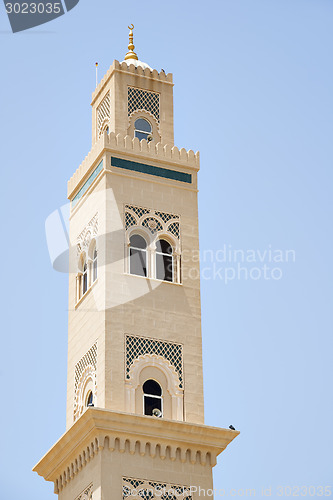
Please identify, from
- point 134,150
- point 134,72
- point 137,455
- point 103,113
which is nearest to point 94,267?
point 134,150

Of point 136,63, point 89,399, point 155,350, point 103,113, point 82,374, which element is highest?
point 136,63

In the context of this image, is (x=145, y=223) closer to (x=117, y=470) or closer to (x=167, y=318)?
(x=167, y=318)

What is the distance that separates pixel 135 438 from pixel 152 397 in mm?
1459

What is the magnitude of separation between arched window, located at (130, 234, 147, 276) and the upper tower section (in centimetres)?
294

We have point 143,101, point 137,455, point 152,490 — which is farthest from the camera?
point 143,101

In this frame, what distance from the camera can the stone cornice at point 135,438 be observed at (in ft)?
95.6

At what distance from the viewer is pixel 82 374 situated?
31.7m

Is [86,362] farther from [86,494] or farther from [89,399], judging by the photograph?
[86,494]

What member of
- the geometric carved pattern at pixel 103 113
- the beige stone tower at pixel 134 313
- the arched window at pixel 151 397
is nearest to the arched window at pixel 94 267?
the beige stone tower at pixel 134 313

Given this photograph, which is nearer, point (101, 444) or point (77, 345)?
point (101, 444)

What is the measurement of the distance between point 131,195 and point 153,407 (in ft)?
17.9

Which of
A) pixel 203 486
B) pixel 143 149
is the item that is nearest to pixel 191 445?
pixel 203 486

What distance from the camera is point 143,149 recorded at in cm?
3312

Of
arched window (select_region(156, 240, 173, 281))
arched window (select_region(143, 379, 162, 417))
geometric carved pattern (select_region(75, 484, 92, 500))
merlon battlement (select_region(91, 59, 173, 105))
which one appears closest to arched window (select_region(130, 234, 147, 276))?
arched window (select_region(156, 240, 173, 281))
